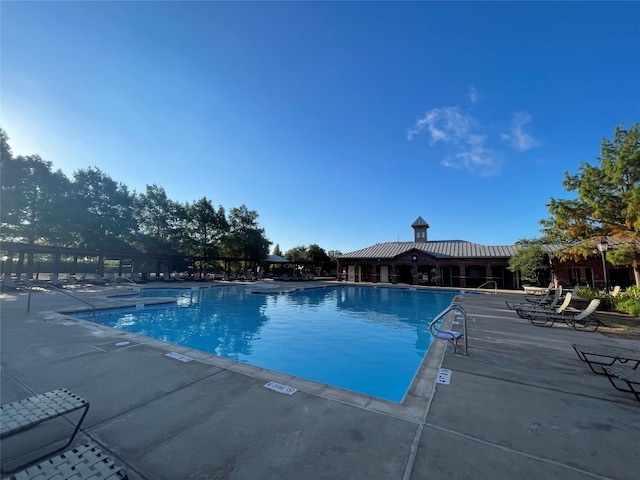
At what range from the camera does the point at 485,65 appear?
1112 centimetres

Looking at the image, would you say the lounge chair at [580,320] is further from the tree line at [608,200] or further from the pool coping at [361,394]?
the tree line at [608,200]

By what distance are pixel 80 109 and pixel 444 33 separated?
14894 mm

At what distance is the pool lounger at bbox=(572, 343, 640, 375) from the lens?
14.7ft

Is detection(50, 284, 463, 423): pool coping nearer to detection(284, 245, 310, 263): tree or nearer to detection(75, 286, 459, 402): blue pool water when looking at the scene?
detection(75, 286, 459, 402): blue pool water

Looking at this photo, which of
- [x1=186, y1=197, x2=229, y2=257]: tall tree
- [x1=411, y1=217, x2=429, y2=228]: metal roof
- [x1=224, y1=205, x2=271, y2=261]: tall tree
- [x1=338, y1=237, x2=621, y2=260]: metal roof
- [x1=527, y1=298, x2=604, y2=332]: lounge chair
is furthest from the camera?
[x1=224, y1=205, x2=271, y2=261]: tall tree

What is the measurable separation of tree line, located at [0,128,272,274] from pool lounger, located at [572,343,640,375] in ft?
113

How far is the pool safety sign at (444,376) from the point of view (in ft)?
13.6

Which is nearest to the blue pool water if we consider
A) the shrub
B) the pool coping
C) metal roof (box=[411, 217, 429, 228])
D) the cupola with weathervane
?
the pool coping

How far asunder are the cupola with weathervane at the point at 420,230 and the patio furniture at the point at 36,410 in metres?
35.0

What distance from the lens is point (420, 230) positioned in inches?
1348

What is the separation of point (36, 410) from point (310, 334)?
8021 millimetres

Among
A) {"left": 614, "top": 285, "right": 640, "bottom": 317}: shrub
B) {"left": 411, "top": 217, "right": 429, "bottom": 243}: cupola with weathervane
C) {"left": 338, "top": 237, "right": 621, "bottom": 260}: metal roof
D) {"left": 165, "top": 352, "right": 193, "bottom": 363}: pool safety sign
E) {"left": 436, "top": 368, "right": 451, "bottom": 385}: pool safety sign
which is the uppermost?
{"left": 411, "top": 217, "right": 429, "bottom": 243}: cupola with weathervane

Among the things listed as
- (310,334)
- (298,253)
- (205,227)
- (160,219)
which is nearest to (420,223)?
(298,253)

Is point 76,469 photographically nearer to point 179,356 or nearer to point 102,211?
point 179,356
